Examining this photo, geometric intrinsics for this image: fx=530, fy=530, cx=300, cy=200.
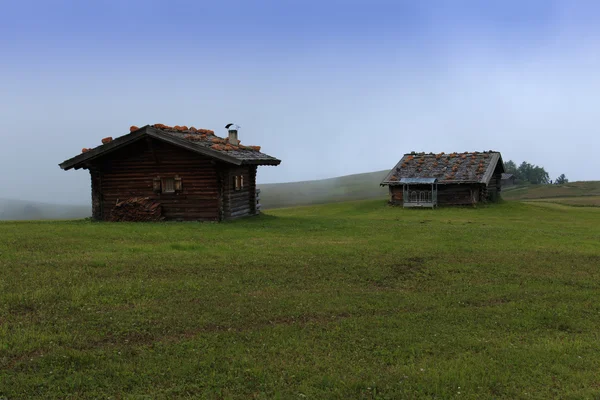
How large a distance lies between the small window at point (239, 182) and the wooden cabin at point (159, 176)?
55mm

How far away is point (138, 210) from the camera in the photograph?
27.9 metres

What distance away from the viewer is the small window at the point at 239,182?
2940cm

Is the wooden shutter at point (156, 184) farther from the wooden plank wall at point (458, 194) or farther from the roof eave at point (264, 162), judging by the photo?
the wooden plank wall at point (458, 194)

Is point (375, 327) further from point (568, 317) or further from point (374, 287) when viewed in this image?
point (568, 317)

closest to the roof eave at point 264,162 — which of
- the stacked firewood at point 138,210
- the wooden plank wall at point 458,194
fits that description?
Result: the stacked firewood at point 138,210

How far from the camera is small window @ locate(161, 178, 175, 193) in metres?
28.2

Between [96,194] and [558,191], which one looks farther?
[558,191]

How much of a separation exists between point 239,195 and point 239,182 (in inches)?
35.6

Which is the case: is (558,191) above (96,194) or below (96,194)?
below

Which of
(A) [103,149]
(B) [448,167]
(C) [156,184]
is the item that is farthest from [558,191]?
(A) [103,149]

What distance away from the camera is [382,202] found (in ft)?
159

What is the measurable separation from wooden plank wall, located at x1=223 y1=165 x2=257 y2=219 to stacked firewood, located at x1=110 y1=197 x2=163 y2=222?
359 centimetres

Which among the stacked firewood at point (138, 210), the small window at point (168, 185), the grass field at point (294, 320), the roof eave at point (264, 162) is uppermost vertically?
the roof eave at point (264, 162)

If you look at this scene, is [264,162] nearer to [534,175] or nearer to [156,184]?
[156,184]
